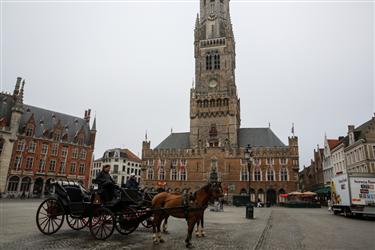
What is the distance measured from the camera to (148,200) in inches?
404

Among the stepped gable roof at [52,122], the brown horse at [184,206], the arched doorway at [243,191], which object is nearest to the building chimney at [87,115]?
the stepped gable roof at [52,122]

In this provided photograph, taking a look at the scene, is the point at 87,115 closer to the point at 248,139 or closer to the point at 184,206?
the point at 248,139

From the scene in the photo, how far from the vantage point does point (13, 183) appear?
4159cm

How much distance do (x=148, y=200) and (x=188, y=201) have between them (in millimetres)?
2786

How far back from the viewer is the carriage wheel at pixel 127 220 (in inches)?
344

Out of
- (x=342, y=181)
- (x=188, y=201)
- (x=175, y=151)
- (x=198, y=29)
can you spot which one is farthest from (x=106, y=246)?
(x=198, y=29)

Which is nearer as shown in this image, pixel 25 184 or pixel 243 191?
pixel 25 184

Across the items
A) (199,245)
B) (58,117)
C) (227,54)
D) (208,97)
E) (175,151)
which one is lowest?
(199,245)

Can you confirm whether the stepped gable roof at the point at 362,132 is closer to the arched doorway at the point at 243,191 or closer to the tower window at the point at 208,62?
the arched doorway at the point at 243,191

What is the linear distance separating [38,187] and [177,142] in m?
28.4

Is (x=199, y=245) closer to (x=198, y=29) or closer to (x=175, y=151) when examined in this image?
(x=175, y=151)

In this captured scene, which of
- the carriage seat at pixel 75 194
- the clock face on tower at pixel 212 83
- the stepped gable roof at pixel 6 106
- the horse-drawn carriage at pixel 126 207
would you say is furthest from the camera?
the clock face on tower at pixel 212 83

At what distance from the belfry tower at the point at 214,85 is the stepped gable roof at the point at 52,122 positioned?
997 inches

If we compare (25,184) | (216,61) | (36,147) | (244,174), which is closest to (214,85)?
(216,61)
